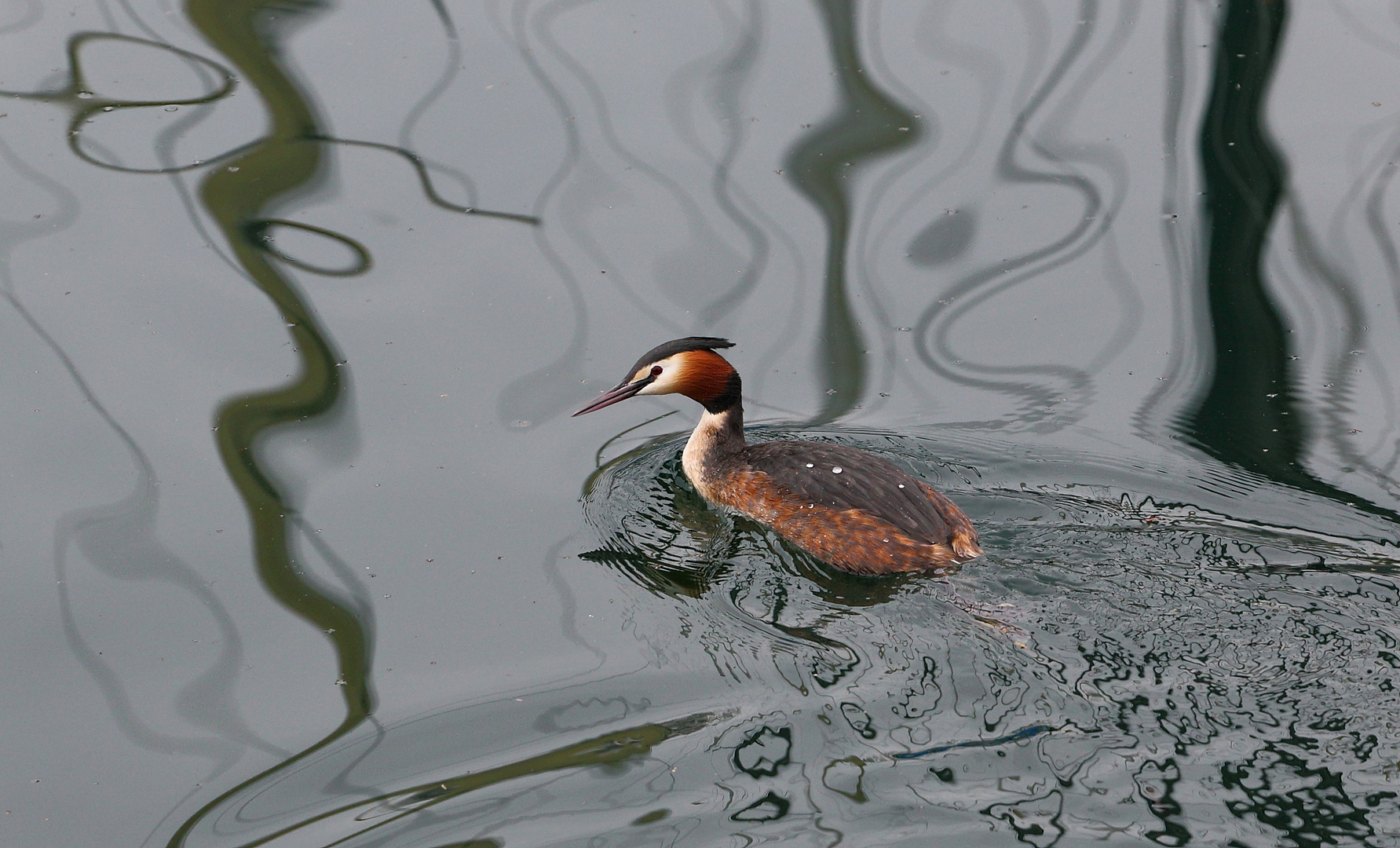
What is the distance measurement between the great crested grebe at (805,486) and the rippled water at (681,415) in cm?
13

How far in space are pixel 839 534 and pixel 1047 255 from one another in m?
2.27

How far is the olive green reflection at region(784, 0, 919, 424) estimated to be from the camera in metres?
6.35

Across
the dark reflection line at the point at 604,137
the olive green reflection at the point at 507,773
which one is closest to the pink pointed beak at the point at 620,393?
the dark reflection line at the point at 604,137

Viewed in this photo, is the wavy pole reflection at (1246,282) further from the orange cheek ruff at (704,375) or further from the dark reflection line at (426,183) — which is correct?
the dark reflection line at (426,183)

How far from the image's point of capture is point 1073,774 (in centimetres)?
422

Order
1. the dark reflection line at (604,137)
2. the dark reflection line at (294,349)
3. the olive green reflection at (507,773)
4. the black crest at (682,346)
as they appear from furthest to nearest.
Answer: the dark reflection line at (604,137), the black crest at (682,346), the dark reflection line at (294,349), the olive green reflection at (507,773)

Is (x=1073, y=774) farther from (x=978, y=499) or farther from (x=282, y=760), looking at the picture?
(x=282, y=760)

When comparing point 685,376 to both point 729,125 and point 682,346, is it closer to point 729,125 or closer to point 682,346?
point 682,346

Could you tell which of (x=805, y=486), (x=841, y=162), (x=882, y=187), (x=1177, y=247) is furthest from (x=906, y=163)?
(x=805, y=486)

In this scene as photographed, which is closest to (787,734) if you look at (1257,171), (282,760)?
(282,760)

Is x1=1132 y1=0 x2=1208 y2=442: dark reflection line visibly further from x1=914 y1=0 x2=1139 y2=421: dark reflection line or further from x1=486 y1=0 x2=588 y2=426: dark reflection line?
x1=486 y1=0 x2=588 y2=426: dark reflection line

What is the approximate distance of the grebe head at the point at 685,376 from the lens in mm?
5793

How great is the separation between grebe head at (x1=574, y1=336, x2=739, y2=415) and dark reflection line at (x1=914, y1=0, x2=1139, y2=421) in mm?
1019

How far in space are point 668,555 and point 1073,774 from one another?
187 cm
